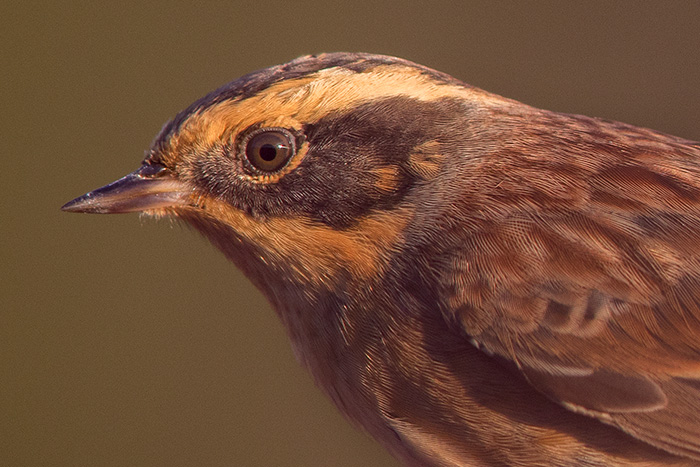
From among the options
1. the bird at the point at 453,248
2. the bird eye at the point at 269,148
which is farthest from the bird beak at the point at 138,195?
the bird eye at the point at 269,148

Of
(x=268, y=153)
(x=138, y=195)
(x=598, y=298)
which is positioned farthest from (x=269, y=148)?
(x=598, y=298)

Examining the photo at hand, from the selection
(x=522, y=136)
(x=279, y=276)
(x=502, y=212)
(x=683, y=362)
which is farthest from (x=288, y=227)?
(x=683, y=362)

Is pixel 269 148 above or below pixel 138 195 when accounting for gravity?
above

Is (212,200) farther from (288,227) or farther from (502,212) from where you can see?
(502,212)

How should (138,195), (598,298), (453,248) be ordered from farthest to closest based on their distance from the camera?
(138,195), (453,248), (598,298)

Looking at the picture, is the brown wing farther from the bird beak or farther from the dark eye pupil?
the bird beak

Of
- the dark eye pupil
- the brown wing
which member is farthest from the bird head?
the brown wing

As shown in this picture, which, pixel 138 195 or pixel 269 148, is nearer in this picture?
pixel 269 148

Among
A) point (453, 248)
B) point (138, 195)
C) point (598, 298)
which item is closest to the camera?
point (598, 298)

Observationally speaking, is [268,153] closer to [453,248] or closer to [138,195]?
[138,195]

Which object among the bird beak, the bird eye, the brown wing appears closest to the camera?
the brown wing
